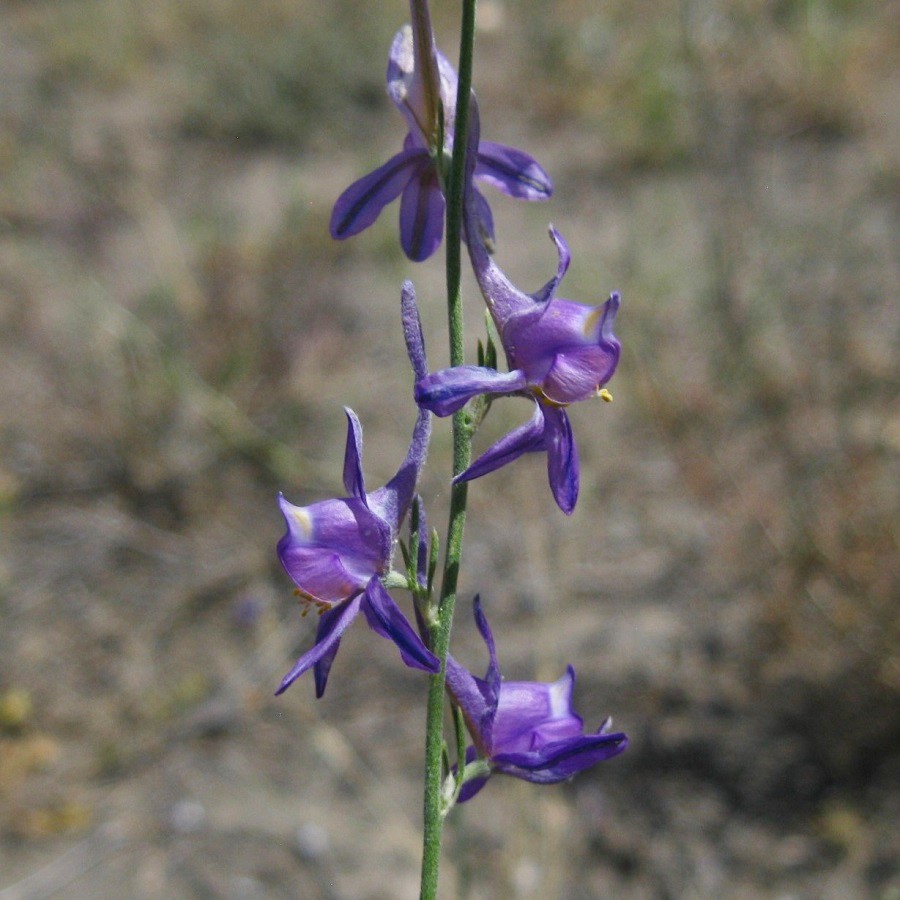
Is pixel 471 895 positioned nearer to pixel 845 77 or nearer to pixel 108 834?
pixel 108 834

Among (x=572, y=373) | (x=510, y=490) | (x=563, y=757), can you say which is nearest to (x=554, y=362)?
(x=572, y=373)

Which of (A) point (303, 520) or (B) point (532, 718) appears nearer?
(A) point (303, 520)

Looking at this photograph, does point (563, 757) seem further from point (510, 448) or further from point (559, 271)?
point (559, 271)

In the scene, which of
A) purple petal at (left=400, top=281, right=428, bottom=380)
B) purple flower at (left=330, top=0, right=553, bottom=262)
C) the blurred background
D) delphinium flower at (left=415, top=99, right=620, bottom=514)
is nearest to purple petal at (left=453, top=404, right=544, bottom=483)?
delphinium flower at (left=415, top=99, right=620, bottom=514)

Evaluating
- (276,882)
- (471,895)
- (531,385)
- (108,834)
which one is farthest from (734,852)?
(531,385)

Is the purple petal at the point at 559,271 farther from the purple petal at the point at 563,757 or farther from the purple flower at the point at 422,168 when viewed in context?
the purple petal at the point at 563,757

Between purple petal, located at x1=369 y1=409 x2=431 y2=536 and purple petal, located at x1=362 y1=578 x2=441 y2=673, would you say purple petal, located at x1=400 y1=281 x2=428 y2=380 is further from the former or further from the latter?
purple petal, located at x1=362 y1=578 x2=441 y2=673
